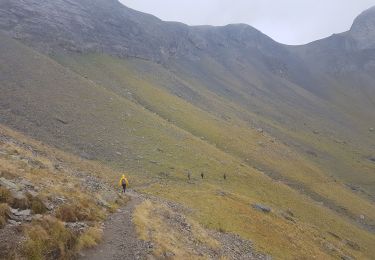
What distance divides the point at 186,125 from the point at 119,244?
72.9m

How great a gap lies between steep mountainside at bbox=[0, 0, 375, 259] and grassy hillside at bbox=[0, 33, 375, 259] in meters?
0.33

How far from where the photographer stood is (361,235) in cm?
6538

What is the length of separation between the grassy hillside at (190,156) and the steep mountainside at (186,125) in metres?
0.33

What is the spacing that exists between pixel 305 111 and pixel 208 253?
153 m

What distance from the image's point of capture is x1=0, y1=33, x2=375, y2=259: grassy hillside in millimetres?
47688

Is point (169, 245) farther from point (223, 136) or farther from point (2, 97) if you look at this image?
point (223, 136)

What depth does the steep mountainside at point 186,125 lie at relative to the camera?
5434 cm

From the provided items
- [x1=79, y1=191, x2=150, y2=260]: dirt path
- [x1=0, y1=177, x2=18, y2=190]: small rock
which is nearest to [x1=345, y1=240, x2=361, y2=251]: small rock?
[x1=79, y1=191, x2=150, y2=260]: dirt path

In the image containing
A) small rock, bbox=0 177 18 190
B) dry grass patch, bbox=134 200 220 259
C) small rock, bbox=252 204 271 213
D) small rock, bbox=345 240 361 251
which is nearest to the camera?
small rock, bbox=0 177 18 190

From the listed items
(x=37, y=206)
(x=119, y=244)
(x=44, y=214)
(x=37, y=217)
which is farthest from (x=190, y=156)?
(x=37, y=217)

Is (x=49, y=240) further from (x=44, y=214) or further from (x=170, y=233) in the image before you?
(x=170, y=233)

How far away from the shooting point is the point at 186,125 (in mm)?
93188

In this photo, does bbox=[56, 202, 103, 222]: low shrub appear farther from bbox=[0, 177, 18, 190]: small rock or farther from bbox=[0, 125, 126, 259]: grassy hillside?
bbox=[0, 177, 18, 190]: small rock

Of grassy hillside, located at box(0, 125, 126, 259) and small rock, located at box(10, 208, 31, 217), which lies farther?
small rock, located at box(10, 208, 31, 217)
